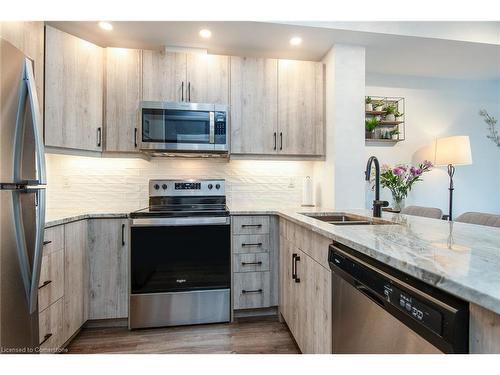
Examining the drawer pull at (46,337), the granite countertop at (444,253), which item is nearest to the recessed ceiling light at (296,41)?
the granite countertop at (444,253)

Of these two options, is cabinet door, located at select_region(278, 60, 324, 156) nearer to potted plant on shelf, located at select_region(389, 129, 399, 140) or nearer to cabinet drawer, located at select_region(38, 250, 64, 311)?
potted plant on shelf, located at select_region(389, 129, 399, 140)

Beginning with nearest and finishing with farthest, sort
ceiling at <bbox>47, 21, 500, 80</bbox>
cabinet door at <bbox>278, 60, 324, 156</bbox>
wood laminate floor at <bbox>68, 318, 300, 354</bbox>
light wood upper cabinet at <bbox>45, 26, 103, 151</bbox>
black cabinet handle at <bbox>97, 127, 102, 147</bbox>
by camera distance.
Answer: wood laminate floor at <bbox>68, 318, 300, 354</bbox> → light wood upper cabinet at <bbox>45, 26, 103, 151</bbox> → ceiling at <bbox>47, 21, 500, 80</bbox> → black cabinet handle at <bbox>97, 127, 102, 147</bbox> → cabinet door at <bbox>278, 60, 324, 156</bbox>

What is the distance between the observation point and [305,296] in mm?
1554

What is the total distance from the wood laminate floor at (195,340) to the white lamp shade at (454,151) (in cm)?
240

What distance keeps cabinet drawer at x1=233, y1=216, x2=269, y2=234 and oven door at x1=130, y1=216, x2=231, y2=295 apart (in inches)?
3.6

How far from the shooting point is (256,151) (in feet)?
8.20

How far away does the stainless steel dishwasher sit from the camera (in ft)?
1.91

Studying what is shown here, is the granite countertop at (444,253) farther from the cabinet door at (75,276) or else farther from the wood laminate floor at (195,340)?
the cabinet door at (75,276)

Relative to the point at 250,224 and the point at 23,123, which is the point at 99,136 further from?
the point at 250,224

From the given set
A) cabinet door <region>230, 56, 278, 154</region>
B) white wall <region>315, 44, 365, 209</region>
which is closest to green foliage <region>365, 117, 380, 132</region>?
white wall <region>315, 44, 365, 209</region>

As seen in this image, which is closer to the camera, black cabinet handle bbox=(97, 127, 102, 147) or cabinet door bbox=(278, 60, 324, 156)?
black cabinet handle bbox=(97, 127, 102, 147)

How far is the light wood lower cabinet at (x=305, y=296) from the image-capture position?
126 cm
